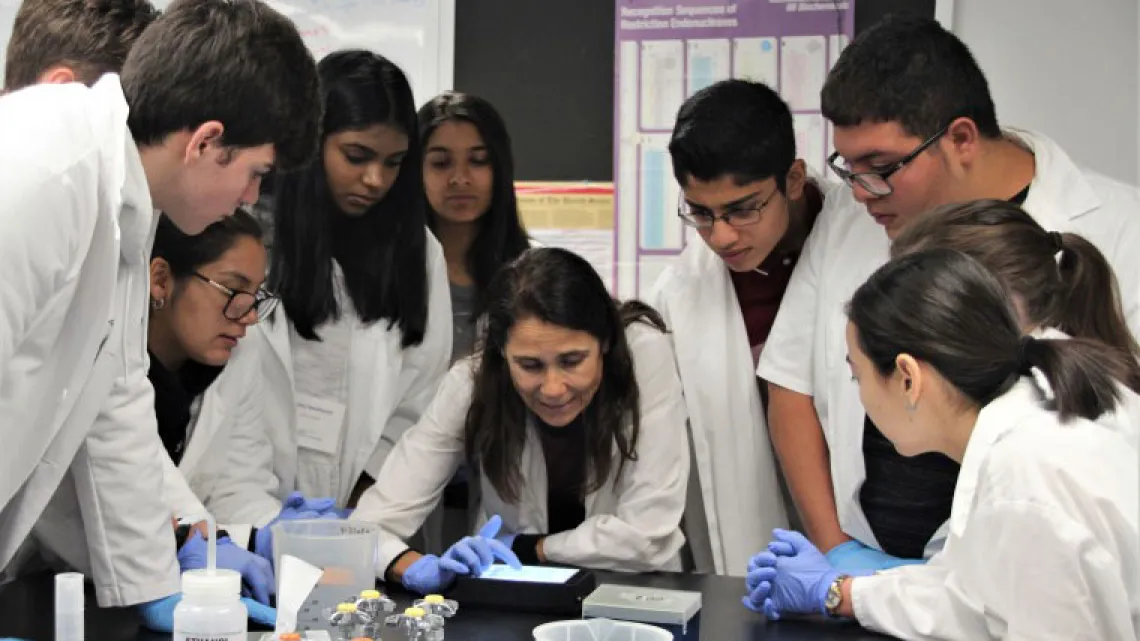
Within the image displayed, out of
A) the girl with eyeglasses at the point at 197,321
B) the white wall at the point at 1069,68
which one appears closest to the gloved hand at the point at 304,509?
the girl with eyeglasses at the point at 197,321

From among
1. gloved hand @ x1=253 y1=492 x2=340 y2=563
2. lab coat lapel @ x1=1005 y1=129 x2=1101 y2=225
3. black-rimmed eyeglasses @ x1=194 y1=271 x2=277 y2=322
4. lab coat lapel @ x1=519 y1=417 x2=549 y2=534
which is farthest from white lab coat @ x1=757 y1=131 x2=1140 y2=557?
black-rimmed eyeglasses @ x1=194 y1=271 x2=277 y2=322

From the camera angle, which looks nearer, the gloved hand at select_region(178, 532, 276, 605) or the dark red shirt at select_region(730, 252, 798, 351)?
the gloved hand at select_region(178, 532, 276, 605)

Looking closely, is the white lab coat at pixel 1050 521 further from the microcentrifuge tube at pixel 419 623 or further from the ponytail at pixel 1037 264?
the microcentrifuge tube at pixel 419 623

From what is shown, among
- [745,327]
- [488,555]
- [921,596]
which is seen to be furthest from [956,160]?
[488,555]

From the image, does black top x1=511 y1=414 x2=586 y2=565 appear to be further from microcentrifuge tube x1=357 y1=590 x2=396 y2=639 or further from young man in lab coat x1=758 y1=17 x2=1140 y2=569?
microcentrifuge tube x1=357 y1=590 x2=396 y2=639

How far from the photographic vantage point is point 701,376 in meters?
2.53

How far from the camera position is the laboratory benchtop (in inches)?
60.7

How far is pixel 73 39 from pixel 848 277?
1.46 m

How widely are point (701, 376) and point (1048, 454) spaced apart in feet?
3.80

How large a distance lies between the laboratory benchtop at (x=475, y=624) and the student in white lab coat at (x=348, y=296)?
74 centimetres

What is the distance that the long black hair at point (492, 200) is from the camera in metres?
2.76

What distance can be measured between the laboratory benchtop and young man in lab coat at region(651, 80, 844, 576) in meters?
0.70

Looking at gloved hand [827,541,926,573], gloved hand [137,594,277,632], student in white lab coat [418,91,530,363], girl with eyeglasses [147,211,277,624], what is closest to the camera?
gloved hand [137,594,277,632]

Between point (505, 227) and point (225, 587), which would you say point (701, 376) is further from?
point (225, 587)
